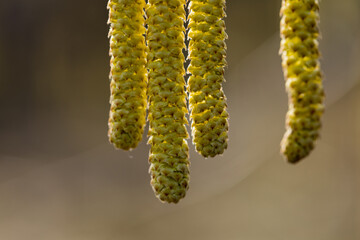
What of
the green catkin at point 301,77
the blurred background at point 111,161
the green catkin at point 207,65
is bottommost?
the green catkin at point 301,77

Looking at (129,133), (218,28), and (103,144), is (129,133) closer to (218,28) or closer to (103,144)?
(218,28)

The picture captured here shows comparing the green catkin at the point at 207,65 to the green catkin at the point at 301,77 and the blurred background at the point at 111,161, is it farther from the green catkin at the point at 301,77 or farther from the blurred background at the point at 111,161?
the blurred background at the point at 111,161

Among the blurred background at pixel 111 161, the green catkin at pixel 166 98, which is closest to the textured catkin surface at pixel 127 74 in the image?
the green catkin at pixel 166 98

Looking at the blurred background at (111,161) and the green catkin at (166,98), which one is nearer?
the green catkin at (166,98)

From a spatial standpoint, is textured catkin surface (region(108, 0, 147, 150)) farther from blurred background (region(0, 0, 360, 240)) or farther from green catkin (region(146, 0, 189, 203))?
blurred background (region(0, 0, 360, 240))

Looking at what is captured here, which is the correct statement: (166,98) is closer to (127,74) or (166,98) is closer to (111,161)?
(127,74)

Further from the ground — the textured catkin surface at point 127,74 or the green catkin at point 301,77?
the textured catkin surface at point 127,74

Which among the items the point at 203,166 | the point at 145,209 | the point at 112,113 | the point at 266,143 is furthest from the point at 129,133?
the point at 145,209
